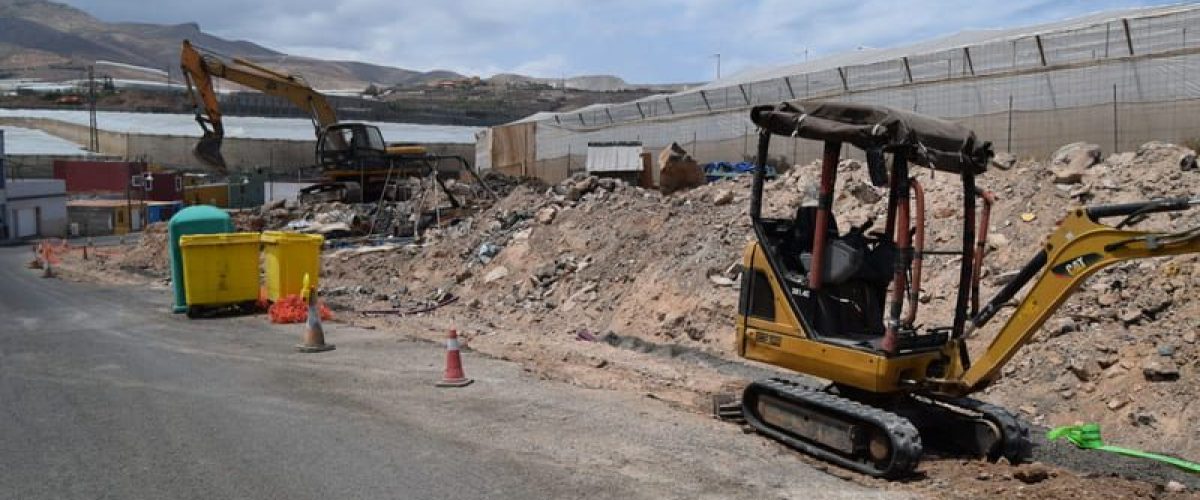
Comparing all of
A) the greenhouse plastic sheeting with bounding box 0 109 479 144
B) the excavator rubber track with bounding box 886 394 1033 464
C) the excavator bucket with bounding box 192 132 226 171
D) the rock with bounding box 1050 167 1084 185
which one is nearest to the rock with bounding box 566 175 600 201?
the rock with bounding box 1050 167 1084 185

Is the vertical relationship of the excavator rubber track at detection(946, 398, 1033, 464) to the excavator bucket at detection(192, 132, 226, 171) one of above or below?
below

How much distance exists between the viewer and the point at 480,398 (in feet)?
29.5

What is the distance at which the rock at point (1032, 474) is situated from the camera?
6.45 meters

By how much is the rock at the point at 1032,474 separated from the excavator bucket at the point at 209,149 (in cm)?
2597

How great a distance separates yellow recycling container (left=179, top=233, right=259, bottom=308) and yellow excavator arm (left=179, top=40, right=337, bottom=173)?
45.4 ft

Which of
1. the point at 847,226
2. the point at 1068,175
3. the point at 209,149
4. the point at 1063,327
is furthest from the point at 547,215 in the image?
the point at 209,149

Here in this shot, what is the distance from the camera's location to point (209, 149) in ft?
93.6

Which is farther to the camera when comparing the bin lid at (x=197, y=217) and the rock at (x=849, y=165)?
the rock at (x=849, y=165)

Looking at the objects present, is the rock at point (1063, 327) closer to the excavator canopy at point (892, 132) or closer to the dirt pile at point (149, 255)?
the excavator canopy at point (892, 132)

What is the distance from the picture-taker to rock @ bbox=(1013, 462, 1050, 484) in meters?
6.45

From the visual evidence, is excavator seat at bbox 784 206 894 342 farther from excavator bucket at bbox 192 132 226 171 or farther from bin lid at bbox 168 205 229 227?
excavator bucket at bbox 192 132 226 171

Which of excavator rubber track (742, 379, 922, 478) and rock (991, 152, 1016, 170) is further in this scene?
rock (991, 152, 1016, 170)

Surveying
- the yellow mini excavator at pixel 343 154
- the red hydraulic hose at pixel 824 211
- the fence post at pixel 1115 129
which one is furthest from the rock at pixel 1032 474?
the yellow mini excavator at pixel 343 154

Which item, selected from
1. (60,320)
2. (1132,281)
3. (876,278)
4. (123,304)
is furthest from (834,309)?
(123,304)
